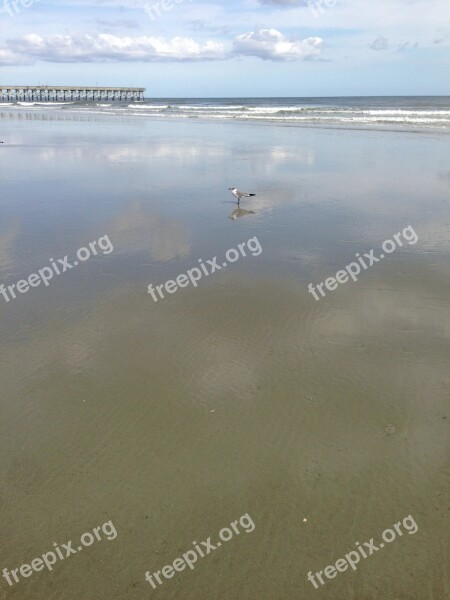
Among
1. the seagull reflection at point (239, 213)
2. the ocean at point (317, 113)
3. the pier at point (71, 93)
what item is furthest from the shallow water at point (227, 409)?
the pier at point (71, 93)

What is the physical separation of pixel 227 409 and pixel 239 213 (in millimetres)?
9014

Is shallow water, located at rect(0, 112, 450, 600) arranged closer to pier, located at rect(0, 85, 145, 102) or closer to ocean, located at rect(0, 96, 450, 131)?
ocean, located at rect(0, 96, 450, 131)

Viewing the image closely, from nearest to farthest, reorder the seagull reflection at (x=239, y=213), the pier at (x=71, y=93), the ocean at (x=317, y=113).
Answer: the seagull reflection at (x=239, y=213) → the ocean at (x=317, y=113) → the pier at (x=71, y=93)

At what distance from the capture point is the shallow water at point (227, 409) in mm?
4078

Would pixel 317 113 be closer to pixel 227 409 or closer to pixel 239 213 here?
pixel 239 213

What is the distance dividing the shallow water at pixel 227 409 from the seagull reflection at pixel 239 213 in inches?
30.2

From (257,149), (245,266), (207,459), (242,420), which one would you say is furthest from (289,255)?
(257,149)

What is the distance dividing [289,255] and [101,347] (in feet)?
17.2

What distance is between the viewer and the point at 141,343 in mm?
7113

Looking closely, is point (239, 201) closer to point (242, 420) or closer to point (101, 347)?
point (101, 347)

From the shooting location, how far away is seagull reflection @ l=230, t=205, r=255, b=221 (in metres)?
13.5

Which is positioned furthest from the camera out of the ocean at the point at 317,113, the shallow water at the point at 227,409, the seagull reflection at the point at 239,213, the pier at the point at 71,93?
the pier at the point at 71,93

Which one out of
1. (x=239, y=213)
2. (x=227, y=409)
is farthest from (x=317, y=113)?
(x=227, y=409)

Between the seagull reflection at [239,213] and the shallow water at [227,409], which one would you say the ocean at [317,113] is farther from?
the shallow water at [227,409]
